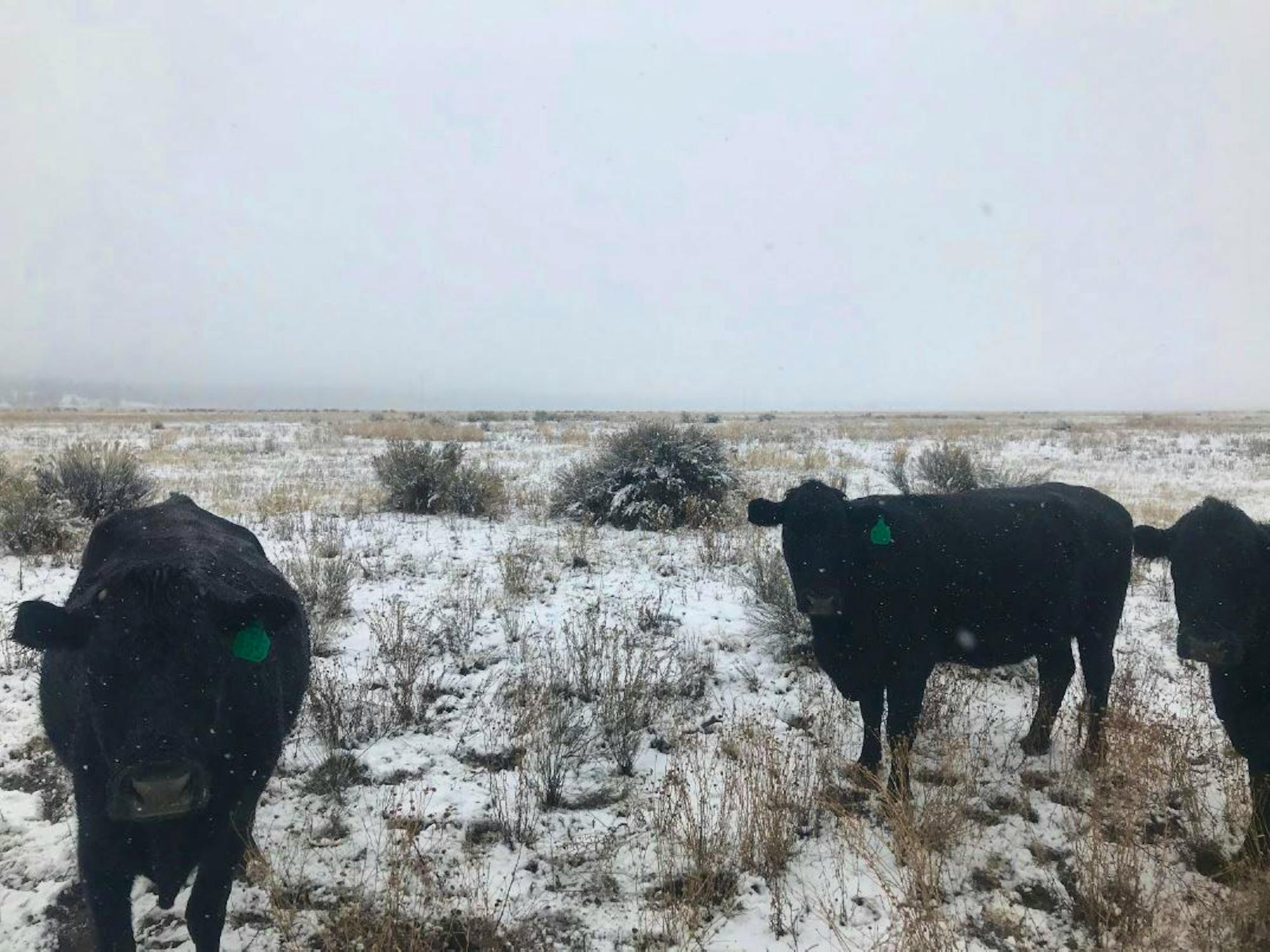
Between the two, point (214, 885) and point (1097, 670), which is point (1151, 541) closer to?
point (1097, 670)

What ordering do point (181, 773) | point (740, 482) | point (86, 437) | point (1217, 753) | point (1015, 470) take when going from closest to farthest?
point (181, 773), point (1217, 753), point (740, 482), point (1015, 470), point (86, 437)

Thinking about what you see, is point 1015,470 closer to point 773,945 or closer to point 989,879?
point 989,879

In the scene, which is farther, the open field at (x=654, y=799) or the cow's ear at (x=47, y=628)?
the open field at (x=654, y=799)

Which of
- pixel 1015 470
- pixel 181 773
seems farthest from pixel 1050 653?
pixel 1015 470

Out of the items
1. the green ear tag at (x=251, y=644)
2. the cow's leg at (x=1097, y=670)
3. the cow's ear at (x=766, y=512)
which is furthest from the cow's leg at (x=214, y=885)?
the cow's leg at (x=1097, y=670)

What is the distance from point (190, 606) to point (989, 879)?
155 inches

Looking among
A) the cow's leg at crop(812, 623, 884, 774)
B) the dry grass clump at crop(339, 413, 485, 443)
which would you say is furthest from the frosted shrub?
the dry grass clump at crop(339, 413, 485, 443)

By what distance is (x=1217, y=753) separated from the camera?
4477 millimetres

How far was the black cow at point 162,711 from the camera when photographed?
7.80 feet

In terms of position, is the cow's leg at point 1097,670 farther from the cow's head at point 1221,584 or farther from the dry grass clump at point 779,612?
the dry grass clump at point 779,612

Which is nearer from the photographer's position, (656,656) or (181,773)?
(181,773)

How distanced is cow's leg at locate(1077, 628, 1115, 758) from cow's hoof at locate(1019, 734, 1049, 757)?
25cm

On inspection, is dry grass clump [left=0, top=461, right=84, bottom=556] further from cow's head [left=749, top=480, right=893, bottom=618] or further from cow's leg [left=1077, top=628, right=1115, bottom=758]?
cow's leg [left=1077, top=628, right=1115, bottom=758]

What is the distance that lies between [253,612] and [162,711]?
42 cm
